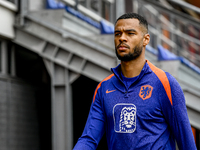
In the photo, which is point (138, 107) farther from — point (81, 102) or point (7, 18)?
point (81, 102)

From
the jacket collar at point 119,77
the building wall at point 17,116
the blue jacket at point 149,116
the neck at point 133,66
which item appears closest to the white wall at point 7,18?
the building wall at point 17,116

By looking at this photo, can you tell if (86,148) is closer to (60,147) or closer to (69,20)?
(60,147)

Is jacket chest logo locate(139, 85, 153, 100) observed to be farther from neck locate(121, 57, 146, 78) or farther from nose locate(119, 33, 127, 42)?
nose locate(119, 33, 127, 42)

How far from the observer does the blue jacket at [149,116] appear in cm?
264

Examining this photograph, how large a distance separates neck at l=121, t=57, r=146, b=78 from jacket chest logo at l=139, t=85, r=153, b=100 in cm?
14

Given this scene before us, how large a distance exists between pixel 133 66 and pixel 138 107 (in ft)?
1.00

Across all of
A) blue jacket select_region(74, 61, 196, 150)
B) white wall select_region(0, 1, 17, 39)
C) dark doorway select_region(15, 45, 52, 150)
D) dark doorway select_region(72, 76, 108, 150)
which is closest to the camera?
blue jacket select_region(74, 61, 196, 150)

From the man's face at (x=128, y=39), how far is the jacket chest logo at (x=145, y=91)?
210mm

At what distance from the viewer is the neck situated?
281cm

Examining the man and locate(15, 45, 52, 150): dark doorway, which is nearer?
the man

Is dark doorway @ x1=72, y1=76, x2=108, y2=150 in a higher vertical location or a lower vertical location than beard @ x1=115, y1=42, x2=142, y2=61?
higher

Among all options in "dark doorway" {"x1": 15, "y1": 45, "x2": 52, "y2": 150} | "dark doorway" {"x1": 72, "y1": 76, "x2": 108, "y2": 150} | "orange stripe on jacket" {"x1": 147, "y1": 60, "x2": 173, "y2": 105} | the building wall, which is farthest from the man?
"dark doorway" {"x1": 15, "y1": 45, "x2": 52, "y2": 150}

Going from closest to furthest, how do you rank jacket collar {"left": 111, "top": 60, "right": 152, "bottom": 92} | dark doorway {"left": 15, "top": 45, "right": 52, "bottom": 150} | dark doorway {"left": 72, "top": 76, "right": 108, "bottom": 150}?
jacket collar {"left": 111, "top": 60, "right": 152, "bottom": 92}
dark doorway {"left": 15, "top": 45, "right": 52, "bottom": 150}
dark doorway {"left": 72, "top": 76, "right": 108, "bottom": 150}

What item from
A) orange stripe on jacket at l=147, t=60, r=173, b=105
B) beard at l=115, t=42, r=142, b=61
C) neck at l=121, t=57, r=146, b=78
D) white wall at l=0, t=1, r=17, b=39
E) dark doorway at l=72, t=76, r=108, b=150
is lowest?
orange stripe on jacket at l=147, t=60, r=173, b=105
